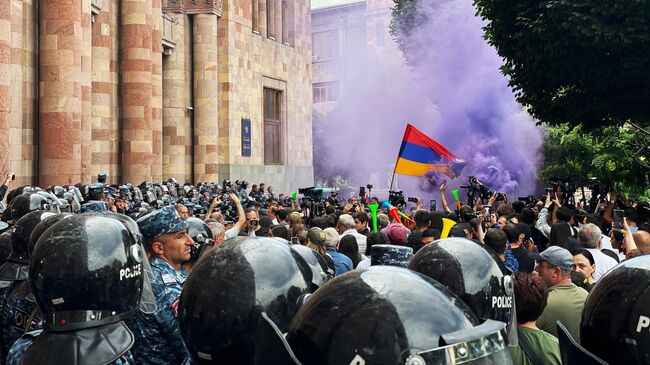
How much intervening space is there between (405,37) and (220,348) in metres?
42.1

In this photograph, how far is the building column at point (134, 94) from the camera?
2153 centimetres

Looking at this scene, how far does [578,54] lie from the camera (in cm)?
1412

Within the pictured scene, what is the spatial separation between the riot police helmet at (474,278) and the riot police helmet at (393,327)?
1110 mm

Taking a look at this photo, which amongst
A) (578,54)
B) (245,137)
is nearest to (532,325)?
(578,54)

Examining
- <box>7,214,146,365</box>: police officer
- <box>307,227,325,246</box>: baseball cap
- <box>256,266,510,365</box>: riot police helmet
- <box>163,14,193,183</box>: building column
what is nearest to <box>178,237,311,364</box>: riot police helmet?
<box>7,214,146,365</box>: police officer

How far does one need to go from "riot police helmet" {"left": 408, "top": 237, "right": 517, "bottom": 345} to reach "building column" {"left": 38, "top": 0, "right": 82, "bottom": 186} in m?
15.0

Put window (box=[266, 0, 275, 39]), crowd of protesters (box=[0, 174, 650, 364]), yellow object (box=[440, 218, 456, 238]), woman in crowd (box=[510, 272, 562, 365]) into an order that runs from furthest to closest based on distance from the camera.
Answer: window (box=[266, 0, 275, 39])
yellow object (box=[440, 218, 456, 238])
crowd of protesters (box=[0, 174, 650, 364])
woman in crowd (box=[510, 272, 562, 365])

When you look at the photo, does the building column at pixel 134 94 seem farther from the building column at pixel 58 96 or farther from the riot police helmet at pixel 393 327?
the riot police helmet at pixel 393 327

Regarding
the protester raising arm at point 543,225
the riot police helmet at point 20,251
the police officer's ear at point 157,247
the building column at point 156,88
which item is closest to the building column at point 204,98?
the building column at point 156,88

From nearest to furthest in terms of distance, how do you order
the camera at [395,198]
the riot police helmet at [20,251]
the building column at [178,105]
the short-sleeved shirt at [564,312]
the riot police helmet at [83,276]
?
1. the riot police helmet at [83,276]
2. the riot police helmet at [20,251]
3. the short-sleeved shirt at [564,312]
4. the camera at [395,198]
5. the building column at [178,105]

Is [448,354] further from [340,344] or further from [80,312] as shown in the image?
[80,312]

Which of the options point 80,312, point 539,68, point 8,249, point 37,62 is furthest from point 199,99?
point 80,312

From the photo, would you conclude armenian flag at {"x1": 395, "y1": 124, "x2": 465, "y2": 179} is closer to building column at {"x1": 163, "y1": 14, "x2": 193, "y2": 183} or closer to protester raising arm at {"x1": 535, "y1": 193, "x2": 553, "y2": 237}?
protester raising arm at {"x1": 535, "y1": 193, "x2": 553, "y2": 237}

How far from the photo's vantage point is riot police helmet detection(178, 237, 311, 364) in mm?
2662
